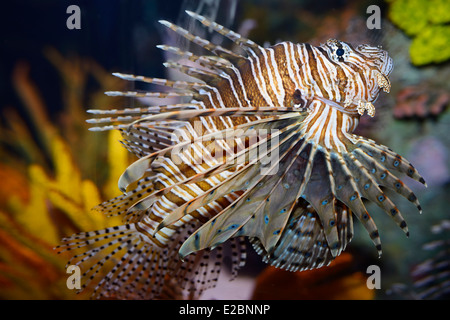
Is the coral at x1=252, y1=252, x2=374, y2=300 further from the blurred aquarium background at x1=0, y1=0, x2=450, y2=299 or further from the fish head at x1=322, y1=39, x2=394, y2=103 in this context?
the fish head at x1=322, y1=39, x2=394, y2=103

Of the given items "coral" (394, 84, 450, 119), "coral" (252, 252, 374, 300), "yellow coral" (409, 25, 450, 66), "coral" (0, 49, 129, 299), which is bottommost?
"coral" (252, 252, 374, 300)

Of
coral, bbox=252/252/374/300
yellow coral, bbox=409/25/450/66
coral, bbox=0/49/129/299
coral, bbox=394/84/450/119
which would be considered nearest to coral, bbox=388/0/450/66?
yellow coral, bbox=409/25/450/66

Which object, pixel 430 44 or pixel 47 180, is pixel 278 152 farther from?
pixel 47 180

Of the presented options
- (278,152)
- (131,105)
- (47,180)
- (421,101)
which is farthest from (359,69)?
(47,180)

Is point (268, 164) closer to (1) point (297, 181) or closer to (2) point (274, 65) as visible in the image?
(1) point (297, 181)

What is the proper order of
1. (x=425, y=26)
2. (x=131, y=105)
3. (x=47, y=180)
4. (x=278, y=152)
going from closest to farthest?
(x=278, y=152), (x=425, y=26), (x=131, y=105), (x=47, y=180)

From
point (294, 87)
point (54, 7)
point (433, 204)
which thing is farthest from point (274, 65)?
point (54, 7)

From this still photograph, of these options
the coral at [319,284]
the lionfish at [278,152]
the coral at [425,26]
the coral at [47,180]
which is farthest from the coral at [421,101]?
the coral at [47,180]
